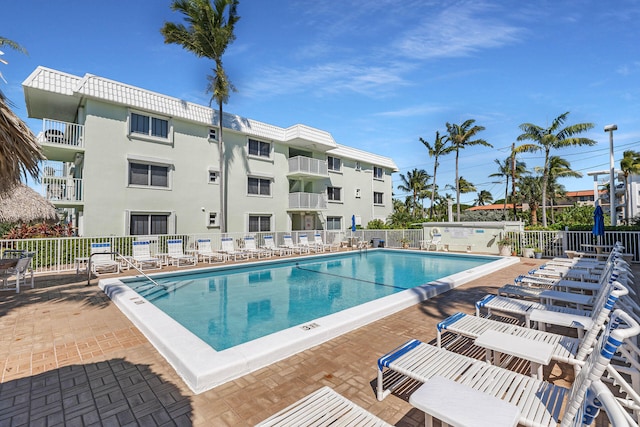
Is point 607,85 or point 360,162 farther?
point 360,162

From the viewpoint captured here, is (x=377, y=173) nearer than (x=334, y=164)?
No

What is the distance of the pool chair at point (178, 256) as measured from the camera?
1227 cm


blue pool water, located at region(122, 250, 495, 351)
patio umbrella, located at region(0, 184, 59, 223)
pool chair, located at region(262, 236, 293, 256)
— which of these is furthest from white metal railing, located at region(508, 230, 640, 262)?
patio umbrella, located at region(0, 184, 59, 223)

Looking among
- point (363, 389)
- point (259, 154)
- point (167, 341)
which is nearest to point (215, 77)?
point (259, 154)

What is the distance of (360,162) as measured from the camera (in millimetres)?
27078

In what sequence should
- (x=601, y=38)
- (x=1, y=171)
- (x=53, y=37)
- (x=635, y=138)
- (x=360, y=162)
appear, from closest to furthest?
(x=1, y=171), (x=53, y=37), (x=601, y=38), (x=360, y=162), (x=635, y=138)

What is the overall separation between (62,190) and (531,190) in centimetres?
4755

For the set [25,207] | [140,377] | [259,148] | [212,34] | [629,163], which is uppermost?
[212,34]

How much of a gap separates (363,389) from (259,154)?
1831 centimetres

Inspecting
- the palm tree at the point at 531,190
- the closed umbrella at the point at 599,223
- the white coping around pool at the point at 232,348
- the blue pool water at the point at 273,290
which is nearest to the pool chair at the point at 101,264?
the blue pool water at the point at 273,290

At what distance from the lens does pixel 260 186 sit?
1998 cm

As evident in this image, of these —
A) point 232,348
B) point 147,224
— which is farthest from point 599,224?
point 147,224

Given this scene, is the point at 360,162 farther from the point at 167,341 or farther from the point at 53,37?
the point at 167,341

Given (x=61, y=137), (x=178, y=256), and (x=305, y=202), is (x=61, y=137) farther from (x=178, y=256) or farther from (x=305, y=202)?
(x=305, y=202)
